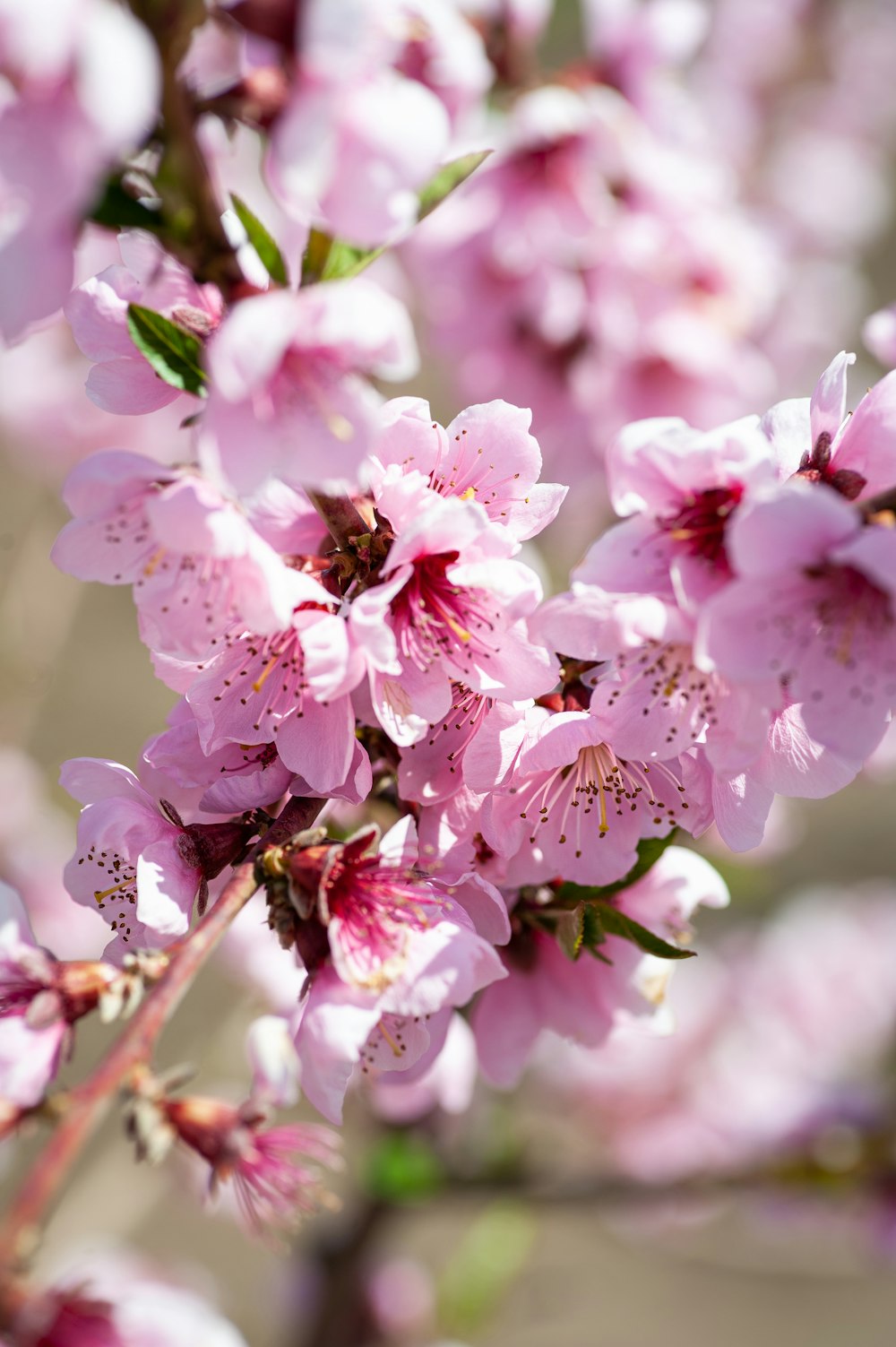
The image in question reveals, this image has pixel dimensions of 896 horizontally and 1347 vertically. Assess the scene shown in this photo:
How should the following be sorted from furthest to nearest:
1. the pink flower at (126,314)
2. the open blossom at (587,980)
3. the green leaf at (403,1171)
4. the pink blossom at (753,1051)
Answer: the pink blossom at (753,1051) → the green leaf at (403,1171) → the open blossom at (587,980) → the pink flower at (126,314)

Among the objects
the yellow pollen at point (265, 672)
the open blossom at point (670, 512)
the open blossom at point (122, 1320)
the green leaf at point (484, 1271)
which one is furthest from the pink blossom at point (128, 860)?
the green leaf at point (484, 1271)

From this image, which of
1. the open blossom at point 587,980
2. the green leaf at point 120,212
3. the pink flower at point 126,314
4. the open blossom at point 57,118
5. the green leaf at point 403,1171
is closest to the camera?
the open blossom at point 57,118

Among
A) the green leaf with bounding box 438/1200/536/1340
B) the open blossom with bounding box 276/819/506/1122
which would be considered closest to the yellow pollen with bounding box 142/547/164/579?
the open blossom with bounding box 276/819/506/1122

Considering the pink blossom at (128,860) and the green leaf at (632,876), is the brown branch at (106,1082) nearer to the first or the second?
the pink blossom at (128,860)

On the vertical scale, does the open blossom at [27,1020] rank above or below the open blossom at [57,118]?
below

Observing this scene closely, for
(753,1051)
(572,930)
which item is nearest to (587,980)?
(572,930)

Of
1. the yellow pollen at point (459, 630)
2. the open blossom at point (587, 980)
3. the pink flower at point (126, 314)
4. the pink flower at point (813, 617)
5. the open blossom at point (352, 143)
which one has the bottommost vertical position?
the open blossom at point (587, 980)

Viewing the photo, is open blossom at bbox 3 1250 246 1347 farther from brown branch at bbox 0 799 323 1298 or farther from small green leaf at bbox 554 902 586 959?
small green leaf at bbox 554 902 586 959

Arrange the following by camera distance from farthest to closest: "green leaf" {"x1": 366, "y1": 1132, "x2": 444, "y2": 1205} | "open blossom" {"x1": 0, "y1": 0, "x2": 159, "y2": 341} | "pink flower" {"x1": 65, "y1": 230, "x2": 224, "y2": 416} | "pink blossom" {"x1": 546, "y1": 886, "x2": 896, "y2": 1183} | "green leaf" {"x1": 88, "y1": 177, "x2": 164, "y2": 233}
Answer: "pink blossom" {"x1": 546, "y1": 886, "x2": 896, "y2": 1183} < "green leaf" {"x1": 366, "y1": 1132, "x2": 444, "y2": 1205} < "pink flower" {"x1": 65, "y1": 230, "x2": 224, "y2": 416} < "green leaf" {"x1": 88, "y1": 177, "x2": 164, "y2": 233} < "open blossom" {"x1": 0, "y1": 0, "x2": 159, "y2": 341}

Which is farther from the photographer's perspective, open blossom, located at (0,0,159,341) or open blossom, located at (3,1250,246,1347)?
open blossom, located at (3,1250,246,1347)
